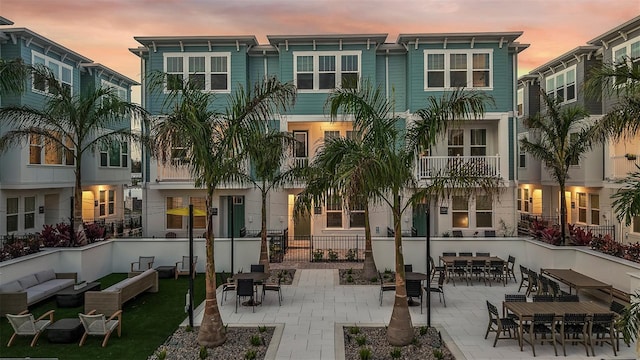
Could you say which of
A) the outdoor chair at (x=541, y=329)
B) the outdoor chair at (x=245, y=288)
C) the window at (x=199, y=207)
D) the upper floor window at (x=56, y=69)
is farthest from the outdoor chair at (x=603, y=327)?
the upper floor window at (x=56, y=69)

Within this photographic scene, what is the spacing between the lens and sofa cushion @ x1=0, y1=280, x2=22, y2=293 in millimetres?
11938

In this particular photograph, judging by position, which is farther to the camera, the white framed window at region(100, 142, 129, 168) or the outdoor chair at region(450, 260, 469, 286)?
the white framed window at region(100, 142, 129, 168)

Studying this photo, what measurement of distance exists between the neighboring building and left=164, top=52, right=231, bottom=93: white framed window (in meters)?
16.8

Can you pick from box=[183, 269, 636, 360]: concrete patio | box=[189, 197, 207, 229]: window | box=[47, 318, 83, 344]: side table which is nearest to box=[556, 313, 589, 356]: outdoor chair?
box=[183, 269, 636, 360]: concrete patio

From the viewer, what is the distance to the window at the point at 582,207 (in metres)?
23.9

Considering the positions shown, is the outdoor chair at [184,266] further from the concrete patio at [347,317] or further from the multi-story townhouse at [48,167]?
the multi-story townhouse at [48,167]

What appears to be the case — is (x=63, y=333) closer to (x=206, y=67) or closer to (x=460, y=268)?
(x=460, y=268)

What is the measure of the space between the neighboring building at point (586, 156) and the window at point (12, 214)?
27709 mm

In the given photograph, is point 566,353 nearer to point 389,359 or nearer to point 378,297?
point 389,359

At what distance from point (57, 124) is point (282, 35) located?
11020mm

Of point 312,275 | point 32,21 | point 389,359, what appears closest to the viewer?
point 389,359

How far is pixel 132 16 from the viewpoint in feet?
48.4

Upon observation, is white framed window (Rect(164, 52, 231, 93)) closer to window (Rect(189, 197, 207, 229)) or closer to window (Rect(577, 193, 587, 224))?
window (Rect(189, 197, 207, 229))

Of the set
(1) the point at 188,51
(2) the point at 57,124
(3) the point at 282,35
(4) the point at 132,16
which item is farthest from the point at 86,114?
(3) the point at 282,35
